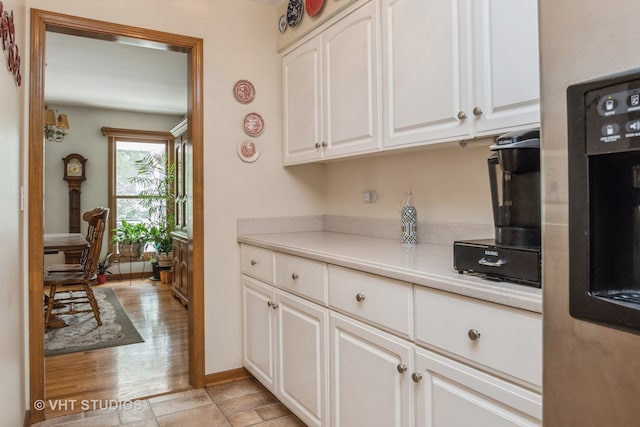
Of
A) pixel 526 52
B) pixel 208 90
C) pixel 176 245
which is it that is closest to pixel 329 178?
pixel 208 90

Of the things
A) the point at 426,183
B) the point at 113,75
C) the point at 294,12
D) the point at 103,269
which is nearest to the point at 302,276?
the point at 426,183

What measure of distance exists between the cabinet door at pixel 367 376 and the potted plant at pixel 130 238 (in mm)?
5169

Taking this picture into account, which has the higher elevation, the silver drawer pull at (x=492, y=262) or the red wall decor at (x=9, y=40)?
the red wall decor at (x=9, y=40)

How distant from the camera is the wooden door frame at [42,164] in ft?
7.27

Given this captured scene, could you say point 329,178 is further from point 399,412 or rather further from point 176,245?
point 176,245

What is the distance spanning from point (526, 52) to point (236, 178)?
1839 millimetres

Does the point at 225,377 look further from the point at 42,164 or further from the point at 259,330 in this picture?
the point at 42,164

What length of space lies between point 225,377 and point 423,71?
82.8 inches

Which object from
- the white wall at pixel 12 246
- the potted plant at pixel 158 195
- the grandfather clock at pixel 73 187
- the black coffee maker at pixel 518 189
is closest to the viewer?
the black coffee maker at pixel 518 189

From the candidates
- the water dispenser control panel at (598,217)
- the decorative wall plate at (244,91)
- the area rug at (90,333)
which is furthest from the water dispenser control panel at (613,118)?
the area rug at (90,333)

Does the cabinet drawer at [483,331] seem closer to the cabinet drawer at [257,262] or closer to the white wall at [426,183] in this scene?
the white wall at [426,183]

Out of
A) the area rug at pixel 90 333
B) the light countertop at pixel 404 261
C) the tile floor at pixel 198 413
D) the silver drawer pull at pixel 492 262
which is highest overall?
the silver drawer pull at pixel 492 262

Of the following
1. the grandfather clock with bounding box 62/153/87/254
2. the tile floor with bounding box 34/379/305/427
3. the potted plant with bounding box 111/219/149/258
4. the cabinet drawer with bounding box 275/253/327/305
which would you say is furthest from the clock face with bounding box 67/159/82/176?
the cabinet drawer with bounding box 275/253/327/305

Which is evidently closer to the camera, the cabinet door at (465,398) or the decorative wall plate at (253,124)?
the cabinet door at (465,398)
